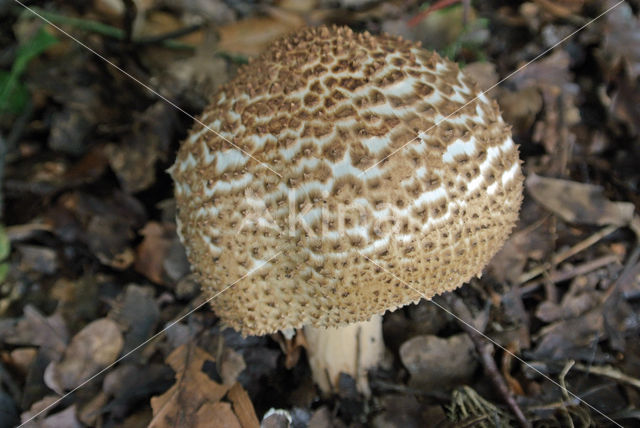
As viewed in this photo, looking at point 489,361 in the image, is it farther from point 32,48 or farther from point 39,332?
point 32,48

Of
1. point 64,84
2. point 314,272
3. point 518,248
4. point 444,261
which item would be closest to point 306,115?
point 314,272

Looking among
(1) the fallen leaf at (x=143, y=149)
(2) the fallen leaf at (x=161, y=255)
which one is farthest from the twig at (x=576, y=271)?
(1) the fallen leaf at (x=143, y=149)

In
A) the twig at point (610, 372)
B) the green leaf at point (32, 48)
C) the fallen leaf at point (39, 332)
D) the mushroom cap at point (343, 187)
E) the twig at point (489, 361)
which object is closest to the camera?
the mushroom cap at point (343, 187)

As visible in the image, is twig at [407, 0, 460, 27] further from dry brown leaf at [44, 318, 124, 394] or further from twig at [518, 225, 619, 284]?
dry brown leaf at [44, 318, 124, 394]

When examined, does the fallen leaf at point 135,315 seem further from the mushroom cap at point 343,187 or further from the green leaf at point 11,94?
the green leaf at point 11,94

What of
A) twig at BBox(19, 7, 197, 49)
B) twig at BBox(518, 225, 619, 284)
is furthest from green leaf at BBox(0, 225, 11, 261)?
twig at BBox(518, 225, 619, 284)

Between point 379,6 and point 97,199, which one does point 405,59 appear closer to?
point 379,6

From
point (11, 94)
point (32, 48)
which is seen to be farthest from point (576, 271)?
point (11, 94)
